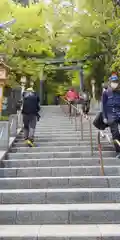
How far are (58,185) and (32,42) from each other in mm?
15231

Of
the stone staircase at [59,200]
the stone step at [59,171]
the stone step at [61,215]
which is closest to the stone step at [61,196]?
the stone staircase at [59,200]

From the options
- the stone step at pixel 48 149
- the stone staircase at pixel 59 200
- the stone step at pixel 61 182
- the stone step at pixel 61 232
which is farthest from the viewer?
the stone step at pixel 48 149

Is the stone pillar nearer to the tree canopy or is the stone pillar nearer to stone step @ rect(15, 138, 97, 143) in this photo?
stone step @ rect(15, 138, 97, 143)

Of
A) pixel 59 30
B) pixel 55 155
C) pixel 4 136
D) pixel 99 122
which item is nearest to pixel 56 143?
pixel 55 155

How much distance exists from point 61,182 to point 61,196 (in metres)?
0.70

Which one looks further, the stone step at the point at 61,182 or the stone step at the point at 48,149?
the stone step at the point at 48,149

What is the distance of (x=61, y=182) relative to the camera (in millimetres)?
6184

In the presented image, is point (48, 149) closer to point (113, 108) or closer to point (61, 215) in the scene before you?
point (113, 108)

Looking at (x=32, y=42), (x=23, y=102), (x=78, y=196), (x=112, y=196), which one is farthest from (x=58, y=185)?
(x=32, y=42)

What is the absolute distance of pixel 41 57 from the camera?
27016 mm

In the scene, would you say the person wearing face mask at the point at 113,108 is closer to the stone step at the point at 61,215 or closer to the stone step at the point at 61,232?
the stone step at the point at 61,215

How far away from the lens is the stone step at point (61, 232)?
4195 millimetres

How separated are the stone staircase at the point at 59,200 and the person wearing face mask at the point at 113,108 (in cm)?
63

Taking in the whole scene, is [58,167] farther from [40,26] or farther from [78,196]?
[40,26]
